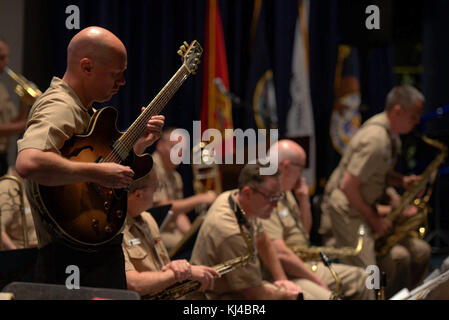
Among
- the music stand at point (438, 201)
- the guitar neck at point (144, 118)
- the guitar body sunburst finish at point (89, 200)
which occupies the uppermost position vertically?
the guitar neck at point (144, 118)

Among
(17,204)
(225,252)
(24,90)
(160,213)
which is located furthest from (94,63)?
(24,90)

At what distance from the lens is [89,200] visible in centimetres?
208

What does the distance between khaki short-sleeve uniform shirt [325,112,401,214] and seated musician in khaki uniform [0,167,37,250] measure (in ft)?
7.44

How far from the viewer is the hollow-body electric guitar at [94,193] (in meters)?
2.01

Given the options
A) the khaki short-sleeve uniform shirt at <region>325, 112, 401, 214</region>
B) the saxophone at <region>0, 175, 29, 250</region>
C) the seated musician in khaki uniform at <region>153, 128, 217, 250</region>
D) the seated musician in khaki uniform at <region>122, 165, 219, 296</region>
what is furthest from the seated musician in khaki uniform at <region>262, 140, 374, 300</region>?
the saxophone at <region>0, 175, 29, 250</region>

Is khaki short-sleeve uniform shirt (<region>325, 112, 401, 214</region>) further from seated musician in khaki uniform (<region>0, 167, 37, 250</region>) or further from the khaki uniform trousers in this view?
seated musician in khaki uniform (<region>0, 167, 37, 250</region>)

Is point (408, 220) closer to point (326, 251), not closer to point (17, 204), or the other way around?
point (326, 251)

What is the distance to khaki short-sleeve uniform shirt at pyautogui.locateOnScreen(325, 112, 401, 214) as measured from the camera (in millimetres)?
4504

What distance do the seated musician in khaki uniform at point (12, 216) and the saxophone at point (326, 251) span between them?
170cm

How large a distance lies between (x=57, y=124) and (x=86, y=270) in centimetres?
49

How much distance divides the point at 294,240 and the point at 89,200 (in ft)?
7.69

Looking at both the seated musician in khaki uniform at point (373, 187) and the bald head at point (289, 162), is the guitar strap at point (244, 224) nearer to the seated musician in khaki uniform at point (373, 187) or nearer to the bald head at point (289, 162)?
the bald head at point (289, 162)

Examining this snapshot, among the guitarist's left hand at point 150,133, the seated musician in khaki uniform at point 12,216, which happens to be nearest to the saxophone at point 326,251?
the seated musician in khaki uniform at point 12,216
